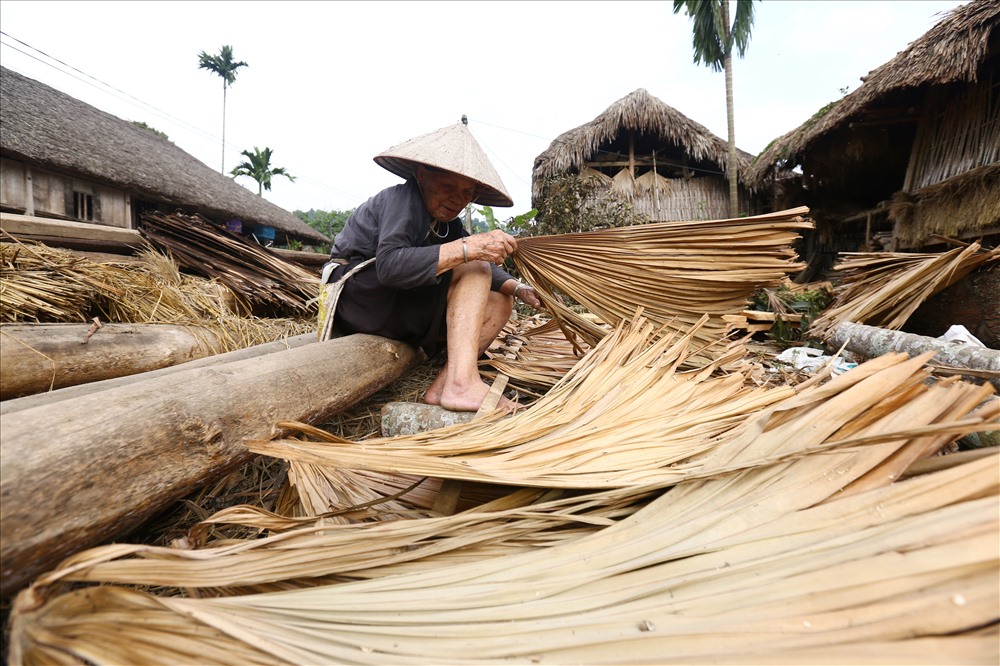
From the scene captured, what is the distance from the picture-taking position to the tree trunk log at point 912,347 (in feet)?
5.81

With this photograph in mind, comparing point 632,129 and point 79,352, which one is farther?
point 632,129

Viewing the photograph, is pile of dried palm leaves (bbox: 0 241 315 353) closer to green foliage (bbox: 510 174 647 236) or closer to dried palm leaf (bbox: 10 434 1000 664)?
dried palm leaf (bbox: 10 434 1000 664)

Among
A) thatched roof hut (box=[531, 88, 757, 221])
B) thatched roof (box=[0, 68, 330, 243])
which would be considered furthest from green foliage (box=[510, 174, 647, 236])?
thatched roof (box=[0, 68, 330, 243])

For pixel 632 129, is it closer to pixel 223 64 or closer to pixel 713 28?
pixel 713 28

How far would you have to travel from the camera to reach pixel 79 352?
146 centimetres

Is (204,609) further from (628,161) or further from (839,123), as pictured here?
(628,161)

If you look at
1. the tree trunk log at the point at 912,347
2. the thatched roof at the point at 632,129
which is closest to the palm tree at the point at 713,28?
the thatched roof at the point at 632,129

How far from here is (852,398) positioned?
76 centimetres

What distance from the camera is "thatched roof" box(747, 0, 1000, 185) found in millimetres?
3855

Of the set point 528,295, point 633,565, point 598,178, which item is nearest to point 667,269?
point 528,295

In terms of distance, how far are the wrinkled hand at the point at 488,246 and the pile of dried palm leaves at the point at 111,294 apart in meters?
1.45

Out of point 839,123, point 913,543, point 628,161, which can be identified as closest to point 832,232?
point 839,123

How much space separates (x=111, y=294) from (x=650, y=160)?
30.1 feet

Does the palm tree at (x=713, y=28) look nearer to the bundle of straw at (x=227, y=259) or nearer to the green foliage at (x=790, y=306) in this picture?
the green foliage at (x=790, y=306)
